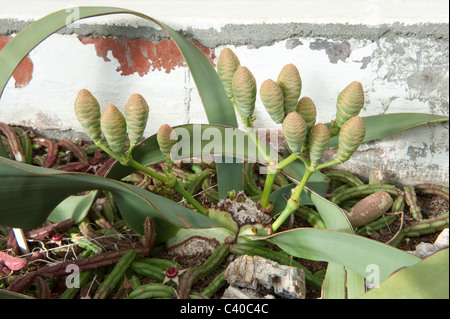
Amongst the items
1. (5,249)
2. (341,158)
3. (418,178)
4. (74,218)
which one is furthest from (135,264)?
(418,178)

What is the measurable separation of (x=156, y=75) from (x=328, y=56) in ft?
1.38

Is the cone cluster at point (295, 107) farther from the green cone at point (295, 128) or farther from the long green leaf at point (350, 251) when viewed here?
the long green leaf at point (350, 251)

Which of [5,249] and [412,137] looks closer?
[5,249]

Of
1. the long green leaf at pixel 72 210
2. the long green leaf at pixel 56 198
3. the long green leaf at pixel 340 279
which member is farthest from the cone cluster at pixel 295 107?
the long green leaf at pixel 72 210

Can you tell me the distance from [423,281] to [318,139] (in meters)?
0.29

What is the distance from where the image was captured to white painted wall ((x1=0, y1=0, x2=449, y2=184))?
0.99 metres

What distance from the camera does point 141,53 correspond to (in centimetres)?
109

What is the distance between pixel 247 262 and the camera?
0.82 metres

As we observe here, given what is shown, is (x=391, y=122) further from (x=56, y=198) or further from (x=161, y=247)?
(x=56, y=198)

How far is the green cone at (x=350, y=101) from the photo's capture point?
0.74 meters

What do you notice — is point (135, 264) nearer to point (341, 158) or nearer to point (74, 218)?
point (74, 218)

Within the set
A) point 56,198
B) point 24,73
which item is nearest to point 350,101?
point 56,198

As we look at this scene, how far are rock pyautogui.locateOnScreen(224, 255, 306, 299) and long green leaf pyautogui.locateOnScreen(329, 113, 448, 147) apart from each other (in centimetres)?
32

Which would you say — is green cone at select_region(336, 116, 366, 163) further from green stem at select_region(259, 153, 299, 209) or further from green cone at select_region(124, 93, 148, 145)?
green cone at select_region(124, 93, 148, 145)
